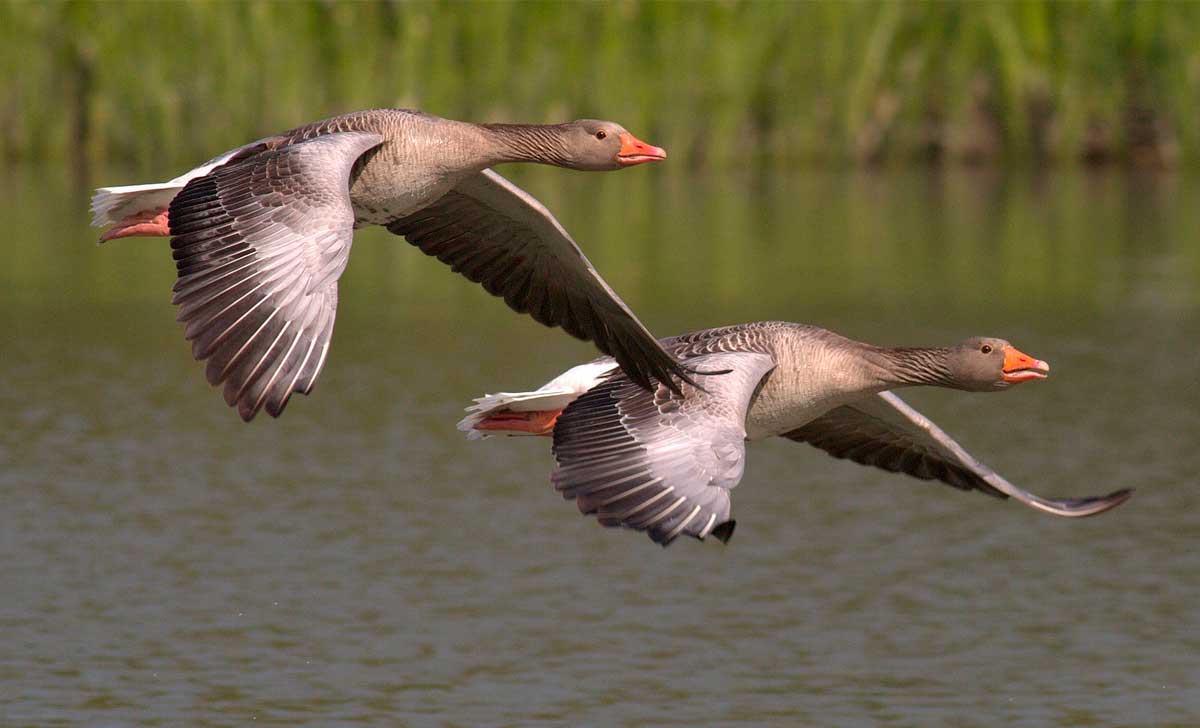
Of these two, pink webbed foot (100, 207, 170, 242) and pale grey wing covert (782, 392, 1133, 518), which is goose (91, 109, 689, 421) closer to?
→ pink webbed foot (100, 207, 170, 242)

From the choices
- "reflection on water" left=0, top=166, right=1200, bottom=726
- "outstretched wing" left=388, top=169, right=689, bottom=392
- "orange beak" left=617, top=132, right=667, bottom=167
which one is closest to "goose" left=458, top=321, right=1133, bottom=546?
"outstretched wing" left=388, top=169, right=689, bottom=392

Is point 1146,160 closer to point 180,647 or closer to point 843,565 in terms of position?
point 843,565

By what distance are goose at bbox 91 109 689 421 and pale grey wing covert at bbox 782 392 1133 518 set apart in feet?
6.16

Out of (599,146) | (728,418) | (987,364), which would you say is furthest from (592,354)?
(728,418)

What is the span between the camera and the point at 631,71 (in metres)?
33.3

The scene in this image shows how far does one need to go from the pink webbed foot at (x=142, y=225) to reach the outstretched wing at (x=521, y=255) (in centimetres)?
163

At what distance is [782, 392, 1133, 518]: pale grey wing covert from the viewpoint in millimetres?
12867

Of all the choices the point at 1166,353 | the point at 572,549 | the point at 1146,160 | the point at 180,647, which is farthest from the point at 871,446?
the point at 1146,160

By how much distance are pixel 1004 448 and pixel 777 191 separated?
18086 millimetres

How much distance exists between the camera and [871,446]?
13.7m

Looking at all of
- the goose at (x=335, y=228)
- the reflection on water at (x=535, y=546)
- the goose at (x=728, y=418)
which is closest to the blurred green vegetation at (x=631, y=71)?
the reflection on water at (x=535, y=546)

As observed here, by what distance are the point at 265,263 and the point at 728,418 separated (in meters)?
2.40

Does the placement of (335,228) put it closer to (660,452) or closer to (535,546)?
(660,452)

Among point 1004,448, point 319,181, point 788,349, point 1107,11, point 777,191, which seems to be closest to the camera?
point 319,181
